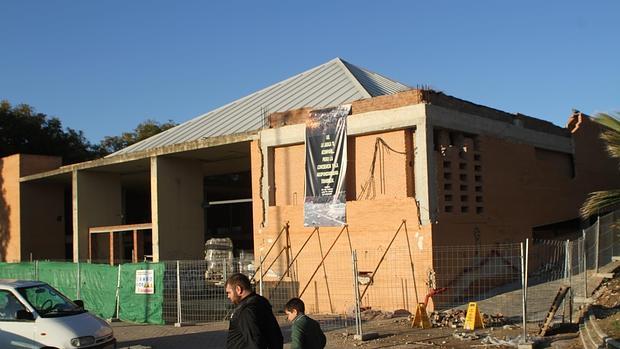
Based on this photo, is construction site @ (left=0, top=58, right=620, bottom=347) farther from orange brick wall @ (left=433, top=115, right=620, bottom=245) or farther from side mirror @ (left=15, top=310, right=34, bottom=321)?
side mirror @ (left=15, top=310, right=34, bottom=321)

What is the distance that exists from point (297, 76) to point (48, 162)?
13.7 m

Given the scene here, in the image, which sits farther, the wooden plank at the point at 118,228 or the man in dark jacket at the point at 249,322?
the wooden plank at the point at 118,228

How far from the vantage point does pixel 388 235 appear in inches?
677

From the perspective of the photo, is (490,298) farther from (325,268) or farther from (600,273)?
(325,268)

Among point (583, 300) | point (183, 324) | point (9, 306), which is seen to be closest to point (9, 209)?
point (183, 324)

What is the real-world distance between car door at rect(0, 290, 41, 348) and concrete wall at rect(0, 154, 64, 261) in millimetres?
22616

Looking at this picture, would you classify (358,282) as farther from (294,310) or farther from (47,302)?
(294,310)

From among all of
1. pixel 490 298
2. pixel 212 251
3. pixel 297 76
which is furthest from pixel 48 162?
pixel 490 298

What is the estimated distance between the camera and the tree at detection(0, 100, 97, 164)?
44344mm

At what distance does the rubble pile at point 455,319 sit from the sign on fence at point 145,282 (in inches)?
286

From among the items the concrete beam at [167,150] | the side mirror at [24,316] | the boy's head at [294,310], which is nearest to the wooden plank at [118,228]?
the concrete beam at [167,150]

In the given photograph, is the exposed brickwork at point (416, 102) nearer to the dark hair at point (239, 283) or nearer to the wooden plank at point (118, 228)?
the wooden plank at point (118, 228)

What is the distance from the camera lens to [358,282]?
1612cm

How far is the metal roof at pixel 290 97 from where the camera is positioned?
22.2 m
